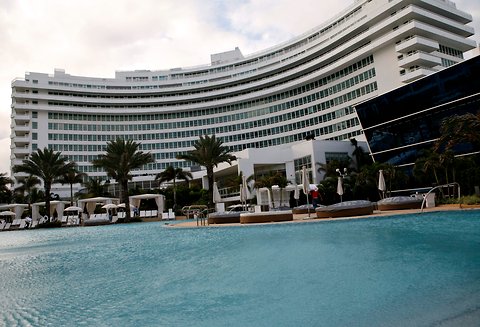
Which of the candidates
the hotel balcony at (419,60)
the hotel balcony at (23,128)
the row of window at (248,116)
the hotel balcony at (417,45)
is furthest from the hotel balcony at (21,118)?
the hotel balcony at (419,60)

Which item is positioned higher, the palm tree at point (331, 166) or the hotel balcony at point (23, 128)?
the hotel balcony at point (23, 128)

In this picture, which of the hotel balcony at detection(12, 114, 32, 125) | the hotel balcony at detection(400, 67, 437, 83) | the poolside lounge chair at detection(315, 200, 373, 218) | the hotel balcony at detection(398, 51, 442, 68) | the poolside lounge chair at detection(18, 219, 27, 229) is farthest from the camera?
the hotel balcony at detection(12, 114, 32, 125)

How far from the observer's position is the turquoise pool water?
478 cm

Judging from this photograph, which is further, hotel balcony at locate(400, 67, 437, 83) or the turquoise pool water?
hotel balcony at locate(400, 67, 437, 83)

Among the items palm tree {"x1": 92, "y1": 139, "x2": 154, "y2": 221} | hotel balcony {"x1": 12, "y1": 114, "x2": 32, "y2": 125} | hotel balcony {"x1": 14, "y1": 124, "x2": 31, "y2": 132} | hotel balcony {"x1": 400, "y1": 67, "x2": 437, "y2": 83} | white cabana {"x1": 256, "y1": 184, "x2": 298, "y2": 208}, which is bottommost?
white cabana {"x1": 256, "y1": 184, "x2": 298, "y2": 208}

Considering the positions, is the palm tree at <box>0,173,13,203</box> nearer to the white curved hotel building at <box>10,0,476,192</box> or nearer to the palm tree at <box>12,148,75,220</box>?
the palm tree at <box>12,148,75,220</box>

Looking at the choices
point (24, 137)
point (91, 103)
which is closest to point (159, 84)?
point (91, 103)

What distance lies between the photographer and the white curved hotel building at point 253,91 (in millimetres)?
51469

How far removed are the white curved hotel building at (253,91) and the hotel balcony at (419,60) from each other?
7.3 inches

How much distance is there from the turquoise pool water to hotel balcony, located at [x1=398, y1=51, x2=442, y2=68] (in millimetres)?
41831

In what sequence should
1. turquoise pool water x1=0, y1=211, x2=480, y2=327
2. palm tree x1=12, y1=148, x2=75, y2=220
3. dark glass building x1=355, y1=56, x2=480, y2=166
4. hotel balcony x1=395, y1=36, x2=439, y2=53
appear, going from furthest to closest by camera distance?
hotel balcony x1=395, y1=36, x2=439, y2=53 < palm tree x1=12, y1=148, x2=75, y2=220 < dark glass building x1=355, y1=56, x2=480, y2=166 < turquoise pool water x1=0, y1=211, x2=480, y2=327

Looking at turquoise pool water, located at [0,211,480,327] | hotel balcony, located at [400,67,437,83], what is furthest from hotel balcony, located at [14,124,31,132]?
turquoise pool water, located at [0,211,480,327]

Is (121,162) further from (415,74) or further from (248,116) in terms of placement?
(248,116)

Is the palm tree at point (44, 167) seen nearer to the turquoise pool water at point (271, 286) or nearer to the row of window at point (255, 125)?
the turquoise pool water at point (271, 286)
